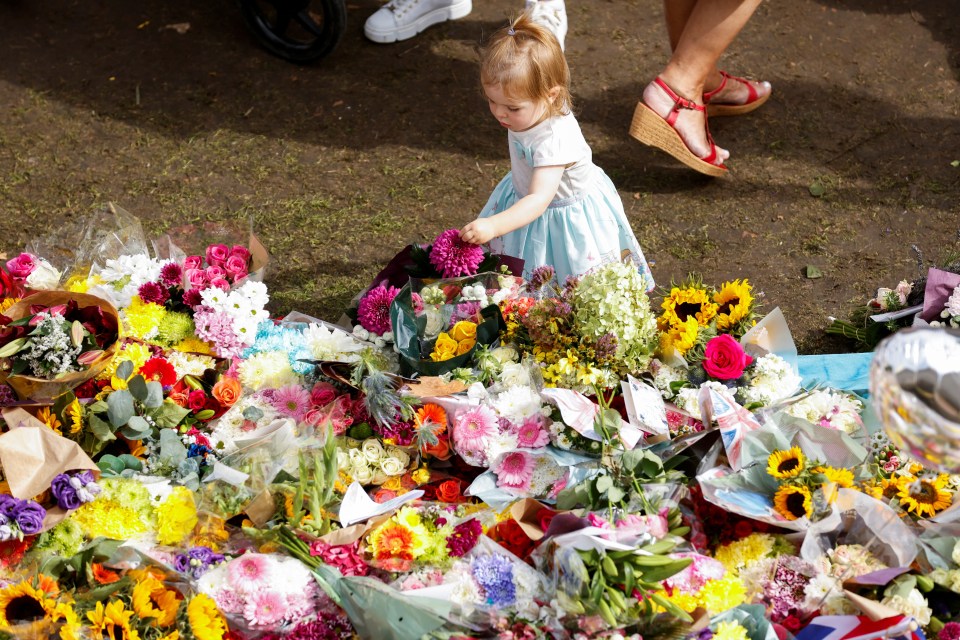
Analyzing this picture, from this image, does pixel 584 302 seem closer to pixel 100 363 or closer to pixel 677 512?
pixel 677 512

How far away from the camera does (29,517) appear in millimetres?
1558

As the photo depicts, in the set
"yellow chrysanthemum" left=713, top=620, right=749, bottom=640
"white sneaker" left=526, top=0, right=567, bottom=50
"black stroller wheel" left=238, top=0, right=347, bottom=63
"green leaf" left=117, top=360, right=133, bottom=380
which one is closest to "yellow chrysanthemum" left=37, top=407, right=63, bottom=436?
"green leaf" left=117, top=360, right=133, bottom=380

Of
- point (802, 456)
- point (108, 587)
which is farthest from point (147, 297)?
point (802, 456)

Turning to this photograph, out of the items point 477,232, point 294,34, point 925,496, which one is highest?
point 477,232

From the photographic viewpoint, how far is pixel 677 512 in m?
1.53

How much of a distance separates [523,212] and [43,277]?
3.92 ft

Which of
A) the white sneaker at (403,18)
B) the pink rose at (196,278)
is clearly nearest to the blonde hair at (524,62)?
the pink rose at (196,278)

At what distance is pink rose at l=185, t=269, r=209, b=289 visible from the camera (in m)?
2.07

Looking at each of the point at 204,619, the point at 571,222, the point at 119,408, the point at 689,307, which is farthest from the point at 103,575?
the point at 571,222

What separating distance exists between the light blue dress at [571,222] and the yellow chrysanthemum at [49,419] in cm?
125

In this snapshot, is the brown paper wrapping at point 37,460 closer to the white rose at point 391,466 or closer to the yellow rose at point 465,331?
the white rose at point 391,466

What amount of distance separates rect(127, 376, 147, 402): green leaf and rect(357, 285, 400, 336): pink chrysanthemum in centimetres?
51

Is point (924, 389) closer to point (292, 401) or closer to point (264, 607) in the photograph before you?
point (264, 607)

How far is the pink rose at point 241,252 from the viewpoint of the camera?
2.20m
